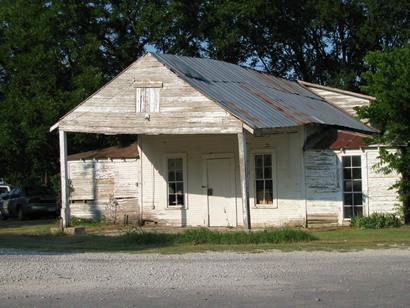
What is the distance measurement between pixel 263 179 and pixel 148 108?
14.5ft

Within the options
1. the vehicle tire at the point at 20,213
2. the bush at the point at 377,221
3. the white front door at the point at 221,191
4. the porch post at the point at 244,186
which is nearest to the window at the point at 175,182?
the white front door at the point at 221,191

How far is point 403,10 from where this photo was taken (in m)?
35.5

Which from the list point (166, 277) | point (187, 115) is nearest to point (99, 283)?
point (166, 277)

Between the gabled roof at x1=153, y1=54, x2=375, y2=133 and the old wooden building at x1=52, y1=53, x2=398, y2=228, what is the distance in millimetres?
69

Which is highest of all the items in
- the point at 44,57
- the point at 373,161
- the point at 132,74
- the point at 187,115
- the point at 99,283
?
the point at 44,57

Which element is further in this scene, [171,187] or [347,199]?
[171,187]

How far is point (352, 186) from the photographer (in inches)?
826

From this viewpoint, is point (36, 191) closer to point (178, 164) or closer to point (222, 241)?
point (178, 164)

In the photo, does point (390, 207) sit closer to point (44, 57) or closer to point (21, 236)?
point (21, 236)

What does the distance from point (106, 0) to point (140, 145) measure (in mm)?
12233

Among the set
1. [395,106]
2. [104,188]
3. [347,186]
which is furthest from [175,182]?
[395,106]

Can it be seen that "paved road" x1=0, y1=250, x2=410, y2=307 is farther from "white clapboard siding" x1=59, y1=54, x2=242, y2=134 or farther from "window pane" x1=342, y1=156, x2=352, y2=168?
"window pane" x1=342, y1=156, x2=352, y2=168

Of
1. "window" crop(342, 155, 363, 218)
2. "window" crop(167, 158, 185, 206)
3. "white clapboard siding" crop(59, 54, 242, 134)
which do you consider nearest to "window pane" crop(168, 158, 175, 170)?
"window" crop(167, 158, 185, 206)

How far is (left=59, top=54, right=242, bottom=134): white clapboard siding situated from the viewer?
64.1ft
